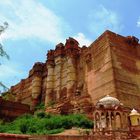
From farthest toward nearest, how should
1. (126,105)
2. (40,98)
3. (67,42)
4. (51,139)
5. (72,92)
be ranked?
(40,98)
(67,42)
(72,92)
(126,105)
(51,139)

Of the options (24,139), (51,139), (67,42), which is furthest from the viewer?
(67,42)

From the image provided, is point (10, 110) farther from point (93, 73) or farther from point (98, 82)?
point (98, 82)

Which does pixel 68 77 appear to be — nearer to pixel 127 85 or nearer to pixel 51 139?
pixel 127 85

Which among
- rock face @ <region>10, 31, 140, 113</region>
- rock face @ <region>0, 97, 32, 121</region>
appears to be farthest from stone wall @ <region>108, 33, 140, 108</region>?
rock face @ <region>0, 97, 32, 121</region>

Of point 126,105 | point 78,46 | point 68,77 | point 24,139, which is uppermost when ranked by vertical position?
point 78,46

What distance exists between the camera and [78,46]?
3005 centimetres

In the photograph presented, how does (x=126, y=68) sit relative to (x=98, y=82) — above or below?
above

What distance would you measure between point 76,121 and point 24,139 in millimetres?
14551

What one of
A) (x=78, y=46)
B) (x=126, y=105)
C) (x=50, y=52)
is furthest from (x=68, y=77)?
(x=126, y=105)

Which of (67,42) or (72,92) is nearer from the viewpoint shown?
(72,92)

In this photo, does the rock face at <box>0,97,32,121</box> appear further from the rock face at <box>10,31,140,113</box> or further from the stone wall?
the stone wall

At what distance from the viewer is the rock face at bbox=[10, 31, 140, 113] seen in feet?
66.0

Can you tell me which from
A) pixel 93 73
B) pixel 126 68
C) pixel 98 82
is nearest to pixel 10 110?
pixel 93 73

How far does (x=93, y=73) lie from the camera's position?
22688 millimetres
